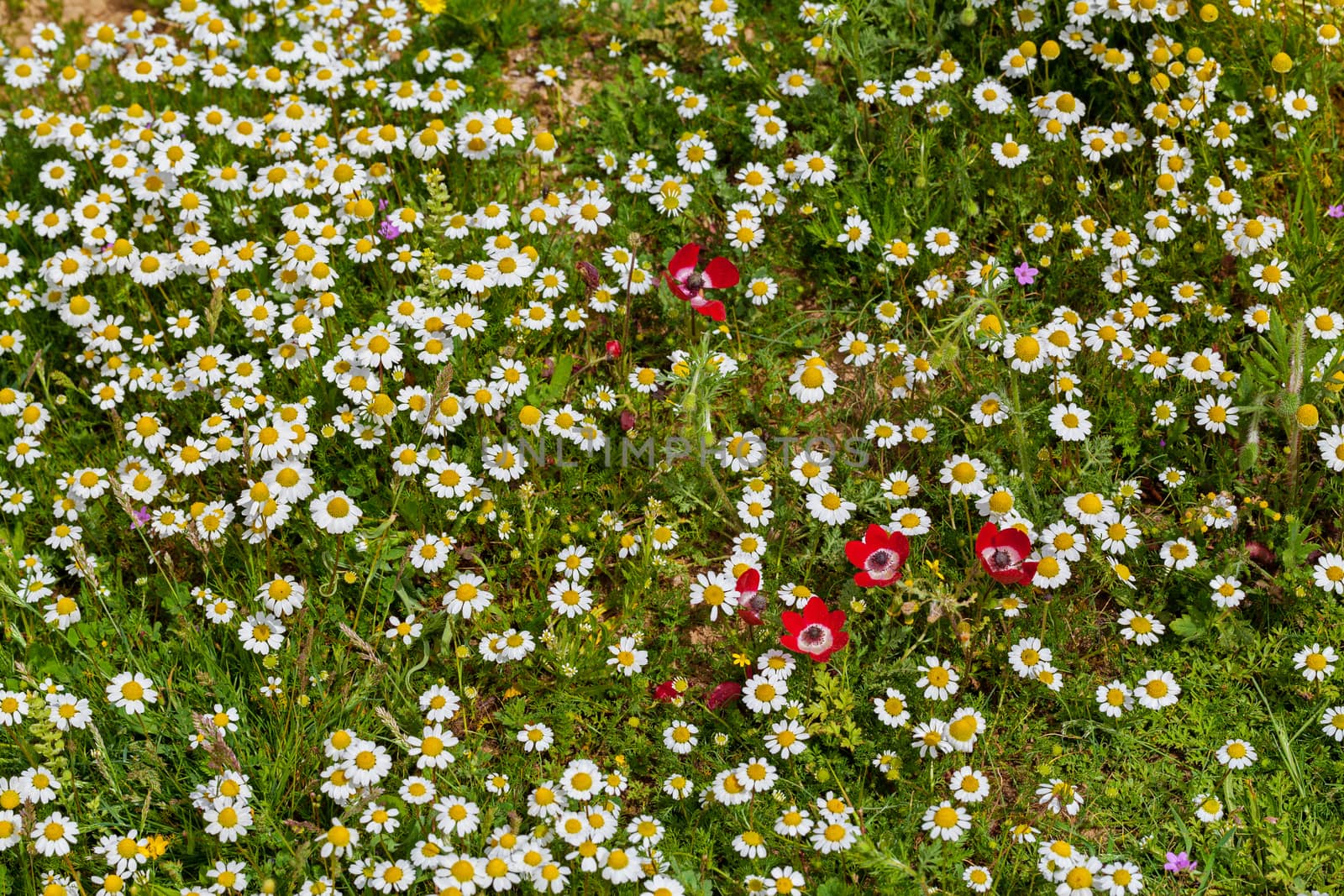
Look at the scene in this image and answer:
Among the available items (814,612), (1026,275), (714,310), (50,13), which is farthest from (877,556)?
(50,13)

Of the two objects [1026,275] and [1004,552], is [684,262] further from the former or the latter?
[1004,552]

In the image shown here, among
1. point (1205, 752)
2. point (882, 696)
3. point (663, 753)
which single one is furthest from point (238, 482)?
point (1205, 752)

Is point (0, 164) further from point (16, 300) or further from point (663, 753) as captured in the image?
point (663, 753)

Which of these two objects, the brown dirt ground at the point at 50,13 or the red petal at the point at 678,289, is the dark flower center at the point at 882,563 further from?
the brown dirt ground at the point at 50,13

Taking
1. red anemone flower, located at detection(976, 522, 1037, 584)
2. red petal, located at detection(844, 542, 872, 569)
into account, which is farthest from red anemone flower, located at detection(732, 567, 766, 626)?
red anemone flower, located at detection(976, 522, 1037, 584)

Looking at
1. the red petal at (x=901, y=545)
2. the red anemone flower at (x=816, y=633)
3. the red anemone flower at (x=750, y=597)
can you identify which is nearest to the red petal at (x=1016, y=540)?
the red petal at (x=901, y=545)

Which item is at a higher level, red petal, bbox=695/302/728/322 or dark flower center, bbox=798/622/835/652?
red petal, bbox=695/302/728/322

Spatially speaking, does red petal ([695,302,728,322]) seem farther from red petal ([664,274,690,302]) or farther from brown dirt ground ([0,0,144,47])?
brown dirt ground ([0,0,144,47])
